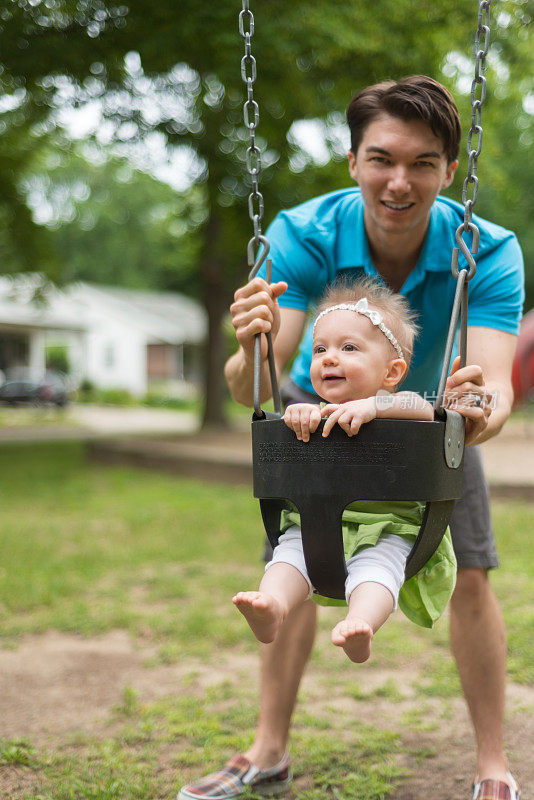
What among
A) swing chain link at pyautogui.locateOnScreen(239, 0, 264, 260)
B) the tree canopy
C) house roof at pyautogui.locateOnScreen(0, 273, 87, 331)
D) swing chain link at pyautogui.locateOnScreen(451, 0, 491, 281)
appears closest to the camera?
swing chain link at pyautogui.locateOnScreen(451, 0, 491, 281)

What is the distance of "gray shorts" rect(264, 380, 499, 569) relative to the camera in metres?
2.24

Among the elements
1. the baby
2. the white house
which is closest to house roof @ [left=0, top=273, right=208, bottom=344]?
the white house

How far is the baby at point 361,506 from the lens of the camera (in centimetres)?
171

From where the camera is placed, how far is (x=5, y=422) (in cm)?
2019

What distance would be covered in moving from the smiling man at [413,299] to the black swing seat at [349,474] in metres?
0.31

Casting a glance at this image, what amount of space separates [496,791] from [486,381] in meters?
1.13

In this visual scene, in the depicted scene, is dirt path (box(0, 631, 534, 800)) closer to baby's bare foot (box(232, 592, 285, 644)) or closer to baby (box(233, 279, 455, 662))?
baby (box(233, 279, 455, 662))

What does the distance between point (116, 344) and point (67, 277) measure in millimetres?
27674

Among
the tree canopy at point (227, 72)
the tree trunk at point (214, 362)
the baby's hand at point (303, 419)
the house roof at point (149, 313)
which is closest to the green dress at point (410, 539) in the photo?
the baby's hand at point (303, 419)

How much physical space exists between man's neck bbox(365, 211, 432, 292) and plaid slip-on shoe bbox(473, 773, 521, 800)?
1.41 m

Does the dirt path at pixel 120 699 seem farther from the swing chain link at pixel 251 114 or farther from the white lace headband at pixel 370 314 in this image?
the swing chain link at pixel 251 114

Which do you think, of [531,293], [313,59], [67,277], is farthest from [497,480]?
[531,293]

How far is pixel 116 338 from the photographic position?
39281 mm

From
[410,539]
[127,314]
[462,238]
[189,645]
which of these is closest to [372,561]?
[410,539]
